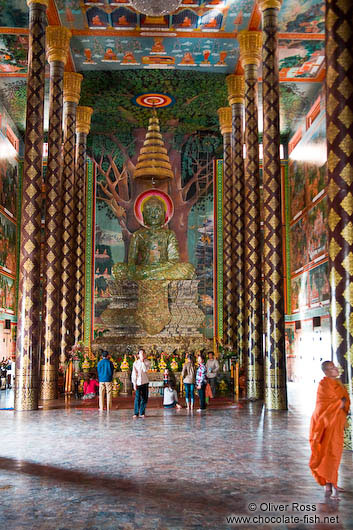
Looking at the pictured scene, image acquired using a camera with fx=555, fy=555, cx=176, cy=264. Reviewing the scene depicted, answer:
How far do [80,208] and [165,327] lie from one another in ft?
18.6

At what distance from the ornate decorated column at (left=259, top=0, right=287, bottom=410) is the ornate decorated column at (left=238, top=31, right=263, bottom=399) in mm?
1848

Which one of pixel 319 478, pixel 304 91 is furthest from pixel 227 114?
pixel 319 478

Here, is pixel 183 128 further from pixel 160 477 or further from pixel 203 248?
pixel 160 477

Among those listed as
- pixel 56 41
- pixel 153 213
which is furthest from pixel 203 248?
pixel 56 41

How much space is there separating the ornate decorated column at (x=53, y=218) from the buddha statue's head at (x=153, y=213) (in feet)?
30.1

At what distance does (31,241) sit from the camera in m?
12.2

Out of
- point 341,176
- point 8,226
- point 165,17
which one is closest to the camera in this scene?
point 341,176

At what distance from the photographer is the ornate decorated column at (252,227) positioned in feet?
47.1

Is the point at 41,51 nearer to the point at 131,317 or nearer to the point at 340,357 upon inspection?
the point at 340,357

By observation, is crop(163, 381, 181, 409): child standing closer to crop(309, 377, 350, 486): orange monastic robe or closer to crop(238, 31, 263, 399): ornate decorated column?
crop(238, 31, 263, 399): ornate decorated column

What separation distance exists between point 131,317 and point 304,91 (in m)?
11.1

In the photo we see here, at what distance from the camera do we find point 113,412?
11.4m

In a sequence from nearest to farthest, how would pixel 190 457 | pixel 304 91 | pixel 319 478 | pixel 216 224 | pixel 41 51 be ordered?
pixel 319 478 → pixel 190 457 → pixel 41 51 → pixel 304 91 → pixel 216 224

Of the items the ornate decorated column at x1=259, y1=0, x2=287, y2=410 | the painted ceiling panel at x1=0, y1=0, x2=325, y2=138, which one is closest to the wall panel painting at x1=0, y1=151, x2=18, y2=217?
the painted ceiling panel at x1=0, y1=0, x2=325, y2=138
